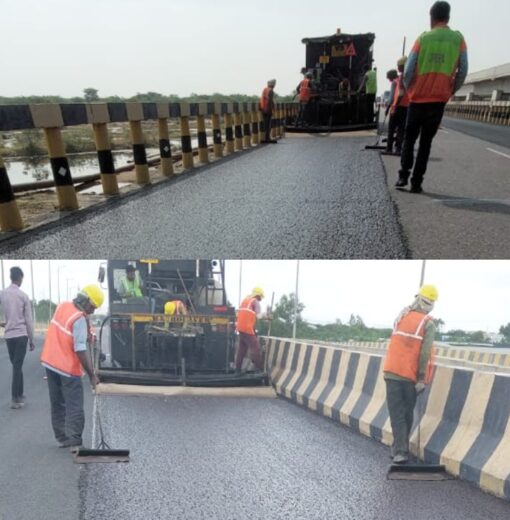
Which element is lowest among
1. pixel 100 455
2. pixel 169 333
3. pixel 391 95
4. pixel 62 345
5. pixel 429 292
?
pixel 169 333

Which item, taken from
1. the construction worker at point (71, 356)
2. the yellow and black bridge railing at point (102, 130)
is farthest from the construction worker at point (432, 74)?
the construction worker at point (71, 356)

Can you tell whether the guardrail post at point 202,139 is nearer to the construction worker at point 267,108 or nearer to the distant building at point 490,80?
the construction worker at point 267,108

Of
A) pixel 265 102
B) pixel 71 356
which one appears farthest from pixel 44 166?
pixel 71 356

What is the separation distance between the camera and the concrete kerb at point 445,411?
4.30m

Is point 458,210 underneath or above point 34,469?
above

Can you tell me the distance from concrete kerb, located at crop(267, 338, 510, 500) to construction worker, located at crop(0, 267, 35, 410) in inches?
135

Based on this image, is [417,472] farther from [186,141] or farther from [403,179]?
[186,141]

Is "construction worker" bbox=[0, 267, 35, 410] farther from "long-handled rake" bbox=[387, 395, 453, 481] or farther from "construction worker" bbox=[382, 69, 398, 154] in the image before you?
"construction worker" bbox=[382, 69, 398, 154]

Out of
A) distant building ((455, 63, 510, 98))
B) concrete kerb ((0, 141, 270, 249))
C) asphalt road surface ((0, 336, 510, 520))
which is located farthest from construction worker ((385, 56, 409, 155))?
distant building ((455, 63, 510, 98))

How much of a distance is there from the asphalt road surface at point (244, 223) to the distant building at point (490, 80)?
1744 inches

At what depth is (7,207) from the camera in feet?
19.5

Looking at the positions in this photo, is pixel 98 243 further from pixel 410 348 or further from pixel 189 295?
pixel 189 295

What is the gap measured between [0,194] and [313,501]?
3972mm

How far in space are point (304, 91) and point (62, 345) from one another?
56.4 ft
